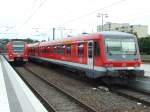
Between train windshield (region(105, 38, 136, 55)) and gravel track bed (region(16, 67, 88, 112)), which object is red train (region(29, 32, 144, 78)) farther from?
gravel track bed (region(16, 67, 88, 112))

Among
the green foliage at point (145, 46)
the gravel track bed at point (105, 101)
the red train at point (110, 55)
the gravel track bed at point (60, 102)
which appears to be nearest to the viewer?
the gravel track bed at point (105, 101)

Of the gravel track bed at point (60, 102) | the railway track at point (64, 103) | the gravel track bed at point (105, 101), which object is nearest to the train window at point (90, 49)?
the gravel track bed at point (105, 101)

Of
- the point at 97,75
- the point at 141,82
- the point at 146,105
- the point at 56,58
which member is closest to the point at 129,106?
the point at 146,105

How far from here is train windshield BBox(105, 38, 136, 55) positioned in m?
19.0

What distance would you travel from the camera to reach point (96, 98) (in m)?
15.4

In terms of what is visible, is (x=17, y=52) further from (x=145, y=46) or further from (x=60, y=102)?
(x=145, y=46)

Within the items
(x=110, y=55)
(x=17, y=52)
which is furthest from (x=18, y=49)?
(x=110, y=55)

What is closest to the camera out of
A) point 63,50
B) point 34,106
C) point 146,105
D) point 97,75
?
point 34,106

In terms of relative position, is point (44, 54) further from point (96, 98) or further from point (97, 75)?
point (96, 98)

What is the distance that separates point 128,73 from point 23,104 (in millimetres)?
7194

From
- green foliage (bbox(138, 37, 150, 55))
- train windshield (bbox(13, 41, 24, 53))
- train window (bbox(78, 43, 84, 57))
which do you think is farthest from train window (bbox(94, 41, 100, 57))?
green foliage (bbox(138, 37, 150, 55))

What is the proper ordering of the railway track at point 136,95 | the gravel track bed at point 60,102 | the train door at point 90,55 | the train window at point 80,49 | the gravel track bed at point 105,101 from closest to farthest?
the gravel track bed at point 105,101 → the gravel track bed at point 60,102 → the railway track at point 136,95 → the train door at point 90,55 → the train window at point 80,49

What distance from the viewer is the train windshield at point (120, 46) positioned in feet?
62.2

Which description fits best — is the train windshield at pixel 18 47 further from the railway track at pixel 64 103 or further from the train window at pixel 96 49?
the railway track at pixel 64 103
